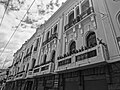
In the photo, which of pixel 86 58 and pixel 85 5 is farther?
pixel 85 5

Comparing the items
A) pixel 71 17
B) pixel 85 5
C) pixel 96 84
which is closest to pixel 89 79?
pixel 96 84

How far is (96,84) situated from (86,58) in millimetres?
1551

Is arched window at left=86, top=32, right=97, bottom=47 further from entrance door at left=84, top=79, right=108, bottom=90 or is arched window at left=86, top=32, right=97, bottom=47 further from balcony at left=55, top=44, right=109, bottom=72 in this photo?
entrance door at left=84, top=79, right=108, bottom=90

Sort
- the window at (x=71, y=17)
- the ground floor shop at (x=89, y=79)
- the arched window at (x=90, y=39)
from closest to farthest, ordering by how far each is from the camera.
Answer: the ground floor shop at (x=89, y=79), the arched window at (x=90, y=39), the window at (x=71, y=17)

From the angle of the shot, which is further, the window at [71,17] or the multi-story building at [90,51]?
the window at [71,17]

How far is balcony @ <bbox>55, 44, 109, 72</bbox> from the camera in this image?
5.00m

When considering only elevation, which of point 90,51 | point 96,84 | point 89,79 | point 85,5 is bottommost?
point 96,84

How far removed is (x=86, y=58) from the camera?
5.71 metres

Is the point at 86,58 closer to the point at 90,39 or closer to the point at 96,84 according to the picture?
the point at 96,84

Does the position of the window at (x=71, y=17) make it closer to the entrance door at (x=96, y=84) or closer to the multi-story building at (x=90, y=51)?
the multi-story building at (x=90, y=51)

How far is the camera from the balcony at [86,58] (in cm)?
500

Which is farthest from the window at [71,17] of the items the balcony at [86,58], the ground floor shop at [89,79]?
the ground floor shop at [89,79]

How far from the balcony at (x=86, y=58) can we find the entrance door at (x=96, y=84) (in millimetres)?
1077

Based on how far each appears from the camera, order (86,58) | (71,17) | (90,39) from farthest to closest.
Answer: (71,17), (90,39), (86,58)
